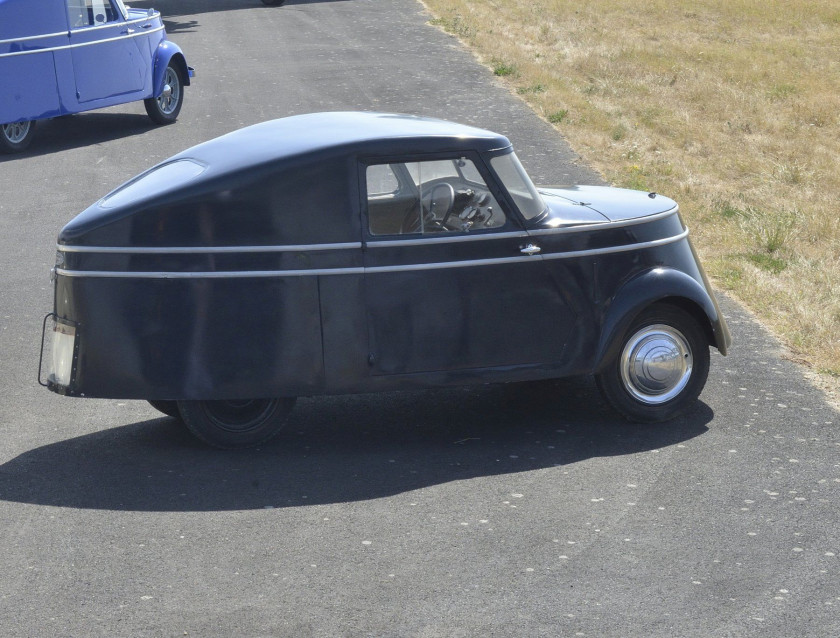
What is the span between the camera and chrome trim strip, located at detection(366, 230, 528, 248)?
6.31m

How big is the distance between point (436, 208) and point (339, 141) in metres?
0.65

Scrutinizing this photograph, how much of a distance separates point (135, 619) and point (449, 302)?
245 cm

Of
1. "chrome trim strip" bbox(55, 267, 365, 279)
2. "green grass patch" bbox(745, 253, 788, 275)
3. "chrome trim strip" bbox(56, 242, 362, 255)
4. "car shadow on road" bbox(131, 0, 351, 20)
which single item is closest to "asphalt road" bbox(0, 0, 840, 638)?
"chrome trim strip" bbox(55, 267, 365, 279)

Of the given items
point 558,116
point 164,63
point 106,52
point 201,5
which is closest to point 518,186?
point 558,116

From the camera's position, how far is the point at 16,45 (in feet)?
47.9

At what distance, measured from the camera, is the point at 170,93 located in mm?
17031

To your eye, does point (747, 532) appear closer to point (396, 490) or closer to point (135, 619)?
point (396, 490)

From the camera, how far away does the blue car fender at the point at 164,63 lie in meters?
16.5

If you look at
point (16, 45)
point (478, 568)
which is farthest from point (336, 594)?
point (16, 45)

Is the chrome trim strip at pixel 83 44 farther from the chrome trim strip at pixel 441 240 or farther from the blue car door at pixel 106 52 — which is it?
the chrome trim strip at pixel 441 240

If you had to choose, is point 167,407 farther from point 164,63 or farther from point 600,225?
point 164,63

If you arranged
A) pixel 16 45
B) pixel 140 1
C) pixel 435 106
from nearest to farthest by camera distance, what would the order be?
1. pixel 16 45
2. pixel 435 106
3. pixel 140 1

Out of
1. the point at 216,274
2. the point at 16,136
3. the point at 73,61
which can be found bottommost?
the point at 16,136

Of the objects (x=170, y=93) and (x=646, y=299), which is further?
(x=170, y=93)
